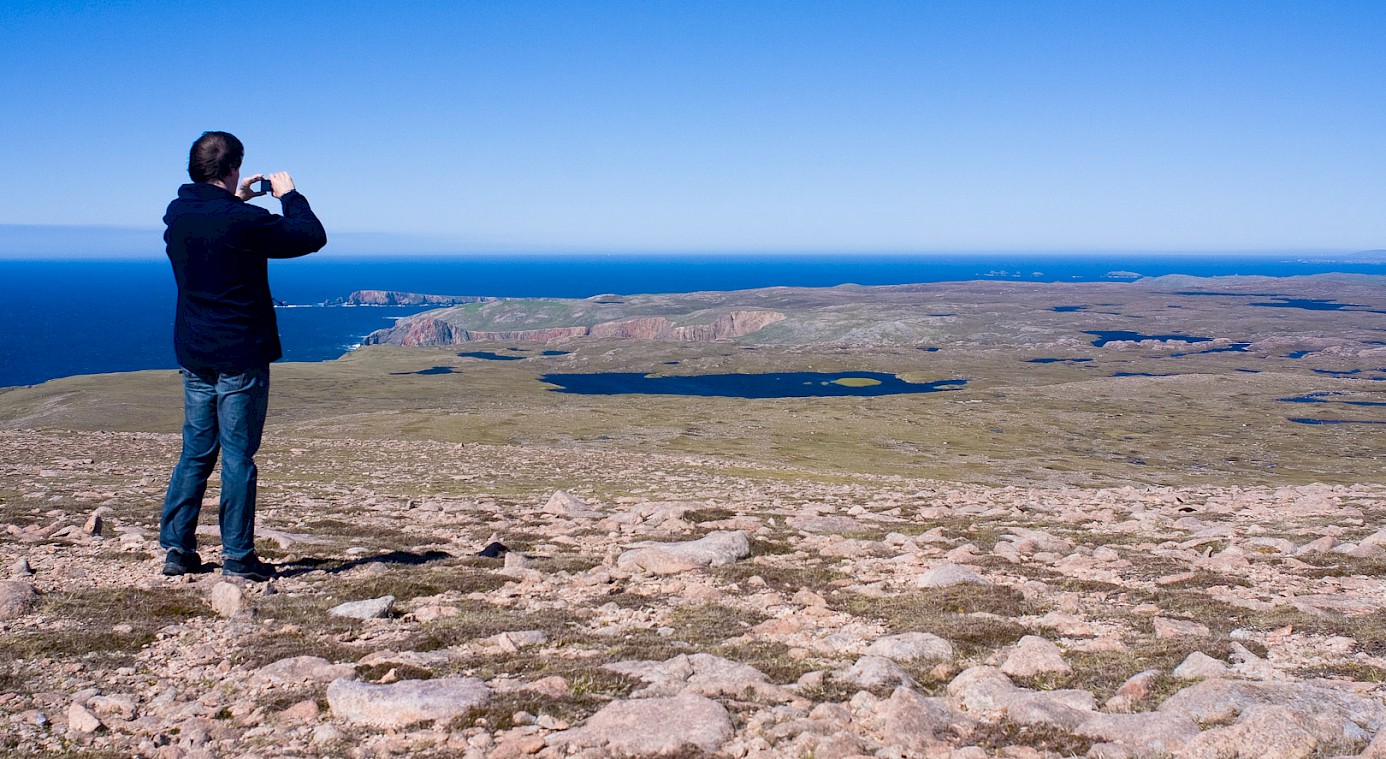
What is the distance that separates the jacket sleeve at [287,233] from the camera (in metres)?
9.76

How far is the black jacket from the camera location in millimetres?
9758

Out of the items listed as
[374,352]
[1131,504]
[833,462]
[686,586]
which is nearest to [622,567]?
[686,586]

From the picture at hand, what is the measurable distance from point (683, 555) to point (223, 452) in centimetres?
606

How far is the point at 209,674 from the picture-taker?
7973mm

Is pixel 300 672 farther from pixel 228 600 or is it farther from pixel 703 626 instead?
pixel 703 626

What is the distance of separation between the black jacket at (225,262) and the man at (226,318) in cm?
1

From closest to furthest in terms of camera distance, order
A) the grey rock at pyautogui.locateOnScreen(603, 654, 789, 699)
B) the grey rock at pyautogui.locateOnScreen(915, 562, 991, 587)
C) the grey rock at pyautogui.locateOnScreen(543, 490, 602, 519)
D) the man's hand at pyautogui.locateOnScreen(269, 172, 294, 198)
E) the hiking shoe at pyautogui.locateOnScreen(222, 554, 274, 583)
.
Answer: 1. the grey rock at pyautogui.locateOnScreen(603, 654, 789, 699)
2. the man's hand at pyautogui.locateOnScreen(269, 172, 294, 198)
3. the hiking shoe at pyautogui.locateOnScreen(222, 554, 274, 583)
4. the grey rock at pyautogui.locateOnScreen(915, 562, 991, 587)
5. the grey rock at pyautogui.locateOnScreen(543, 490, 602, 519)

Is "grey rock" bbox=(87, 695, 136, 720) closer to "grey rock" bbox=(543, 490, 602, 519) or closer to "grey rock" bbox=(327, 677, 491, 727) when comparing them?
"grey rock" bbox=(327, 677, 491, 727)

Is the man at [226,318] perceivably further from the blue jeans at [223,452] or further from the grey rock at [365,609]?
the grey rock at [365,609]

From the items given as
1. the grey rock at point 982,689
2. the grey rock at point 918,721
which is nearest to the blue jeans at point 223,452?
the grey rock at point 918,721

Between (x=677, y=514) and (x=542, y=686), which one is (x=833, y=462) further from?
(x=542, y=686)

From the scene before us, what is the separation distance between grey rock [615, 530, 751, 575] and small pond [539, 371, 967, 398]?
5162 inches

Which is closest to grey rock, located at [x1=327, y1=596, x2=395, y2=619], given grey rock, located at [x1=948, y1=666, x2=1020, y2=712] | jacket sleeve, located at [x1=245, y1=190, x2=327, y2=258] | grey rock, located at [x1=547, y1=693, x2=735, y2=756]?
jacket sleeve, located at [x1=245, y1=190, x2=327, y2=258]

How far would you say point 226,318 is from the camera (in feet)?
32.9
